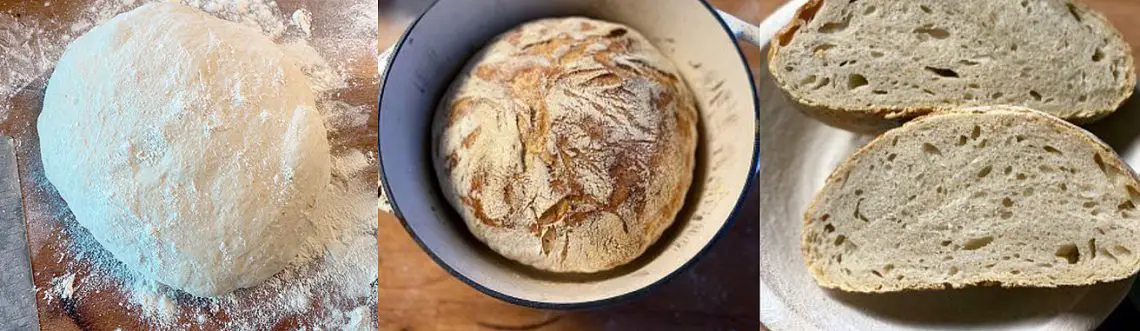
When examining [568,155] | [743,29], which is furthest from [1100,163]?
[568,155]

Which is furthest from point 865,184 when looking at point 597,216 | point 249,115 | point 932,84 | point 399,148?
point 249,115

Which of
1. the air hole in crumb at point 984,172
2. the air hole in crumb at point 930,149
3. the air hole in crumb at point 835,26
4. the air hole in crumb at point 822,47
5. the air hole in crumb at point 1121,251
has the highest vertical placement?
the air hole in crumb at point 835,26

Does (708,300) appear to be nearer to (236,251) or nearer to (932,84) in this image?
(932,84)

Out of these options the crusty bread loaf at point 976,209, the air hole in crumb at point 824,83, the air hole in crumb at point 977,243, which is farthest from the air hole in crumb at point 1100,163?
the air hole in crumb at point 824,83

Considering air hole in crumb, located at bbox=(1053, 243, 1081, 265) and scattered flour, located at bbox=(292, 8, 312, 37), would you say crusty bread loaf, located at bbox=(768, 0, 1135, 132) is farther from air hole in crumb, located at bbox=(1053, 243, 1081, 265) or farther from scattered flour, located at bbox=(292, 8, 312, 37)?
scattered flour, located at bbox=(292, 8, 312, 37)

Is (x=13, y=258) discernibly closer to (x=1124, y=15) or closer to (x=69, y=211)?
(x=69, y=211)

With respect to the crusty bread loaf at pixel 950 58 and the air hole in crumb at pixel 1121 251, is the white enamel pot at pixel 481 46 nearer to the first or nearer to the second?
the crusty bread loaf at pixel 950 58
